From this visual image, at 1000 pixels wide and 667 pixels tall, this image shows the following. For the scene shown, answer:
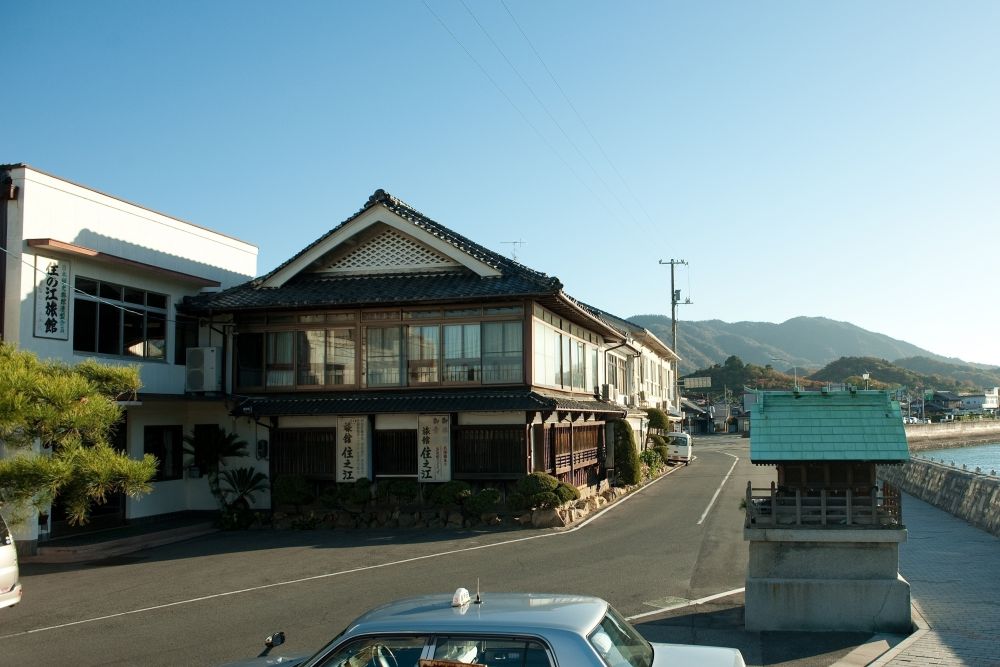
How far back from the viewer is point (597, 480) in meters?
30.0

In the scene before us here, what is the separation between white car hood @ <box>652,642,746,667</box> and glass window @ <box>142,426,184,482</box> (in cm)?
1945

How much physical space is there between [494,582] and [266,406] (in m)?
10.7

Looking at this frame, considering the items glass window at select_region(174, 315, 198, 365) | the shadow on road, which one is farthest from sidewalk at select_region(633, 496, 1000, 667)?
glass window at select_region(174, 315, 198, 365)

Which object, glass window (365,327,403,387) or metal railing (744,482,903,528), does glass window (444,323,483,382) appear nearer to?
glass window (365,327,403,387)

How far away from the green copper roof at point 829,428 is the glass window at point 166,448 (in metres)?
17.2

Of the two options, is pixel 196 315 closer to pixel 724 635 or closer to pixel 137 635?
pixel 137 635

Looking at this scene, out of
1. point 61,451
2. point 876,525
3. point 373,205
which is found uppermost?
point 373,205

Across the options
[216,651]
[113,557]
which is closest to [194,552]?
[113,557]

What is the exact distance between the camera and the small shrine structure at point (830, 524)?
10.5 m

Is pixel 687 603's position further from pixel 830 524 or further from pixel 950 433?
pixel 950 433

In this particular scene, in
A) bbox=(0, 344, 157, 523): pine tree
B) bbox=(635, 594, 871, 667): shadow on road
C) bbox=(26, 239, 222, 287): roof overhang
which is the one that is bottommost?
bbox=(635, 594, 871, 667): shadow on road

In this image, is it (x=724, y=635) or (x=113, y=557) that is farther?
(x=113, y=557)


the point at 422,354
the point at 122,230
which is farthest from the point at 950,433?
the point at 122,230

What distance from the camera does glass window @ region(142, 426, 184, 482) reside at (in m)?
22.6
